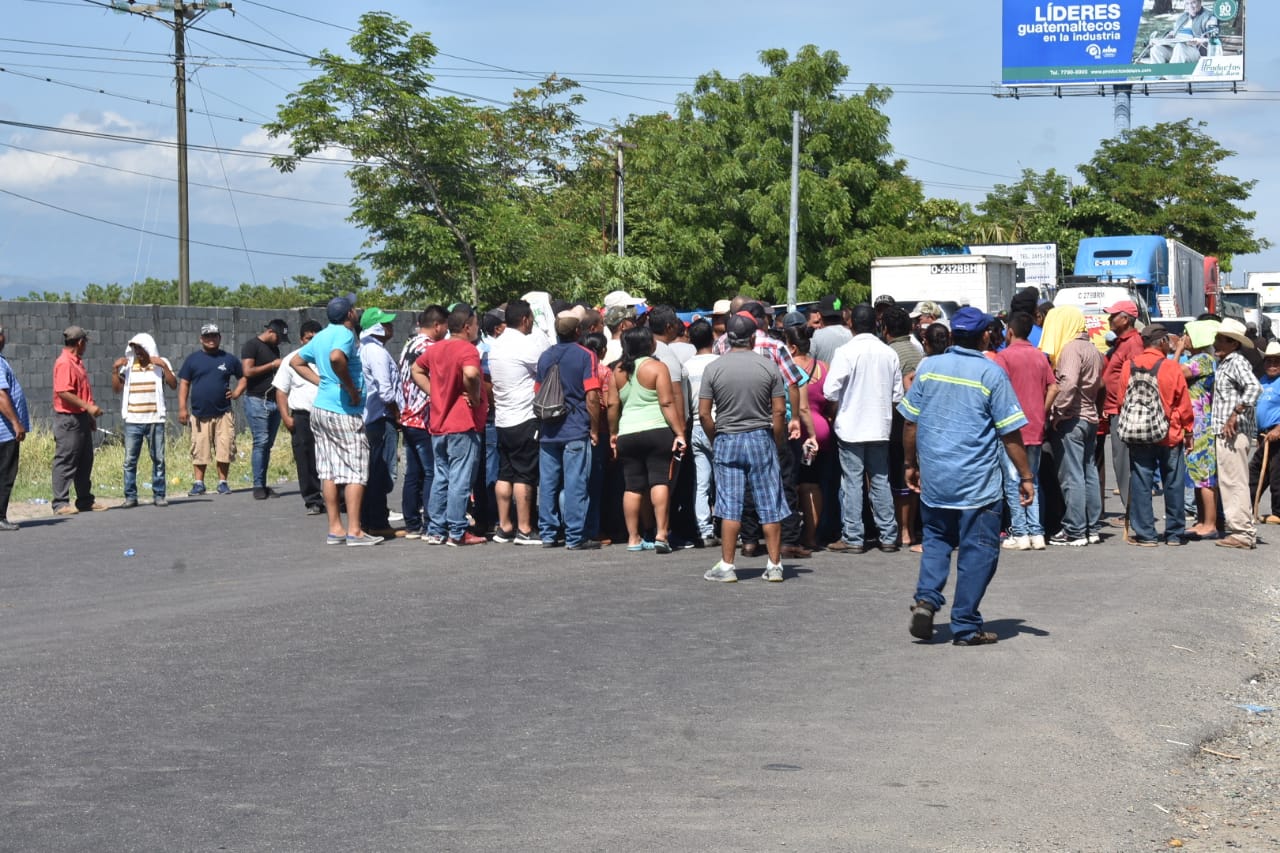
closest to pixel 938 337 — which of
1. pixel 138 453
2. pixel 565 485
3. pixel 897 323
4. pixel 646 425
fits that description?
pixel 897 323

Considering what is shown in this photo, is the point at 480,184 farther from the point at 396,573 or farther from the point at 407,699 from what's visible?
the point at 407,699

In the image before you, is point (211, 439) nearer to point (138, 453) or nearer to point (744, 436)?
point (138, 453)

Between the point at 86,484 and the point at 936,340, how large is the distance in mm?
9713

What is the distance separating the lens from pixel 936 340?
1039 centimetres

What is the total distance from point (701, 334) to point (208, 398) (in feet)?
24.1

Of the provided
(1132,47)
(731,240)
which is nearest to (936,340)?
(731,240)

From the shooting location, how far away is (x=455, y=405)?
12.3 metres

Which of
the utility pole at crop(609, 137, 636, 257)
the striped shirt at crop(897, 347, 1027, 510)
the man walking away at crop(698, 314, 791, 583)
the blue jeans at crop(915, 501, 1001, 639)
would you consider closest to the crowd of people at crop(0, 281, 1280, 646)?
the man walking away at crop(698, 314, 791, 583)

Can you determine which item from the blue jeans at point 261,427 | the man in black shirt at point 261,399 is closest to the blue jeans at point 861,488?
the man in black shirt at point 261,399

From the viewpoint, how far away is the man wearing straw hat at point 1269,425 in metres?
13.7

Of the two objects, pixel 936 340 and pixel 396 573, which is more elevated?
pixel 936 340

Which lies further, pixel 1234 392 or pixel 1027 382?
pixel 1234 392

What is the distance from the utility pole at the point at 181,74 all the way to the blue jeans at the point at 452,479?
23.7 m

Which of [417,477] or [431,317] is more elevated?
[431,317]
